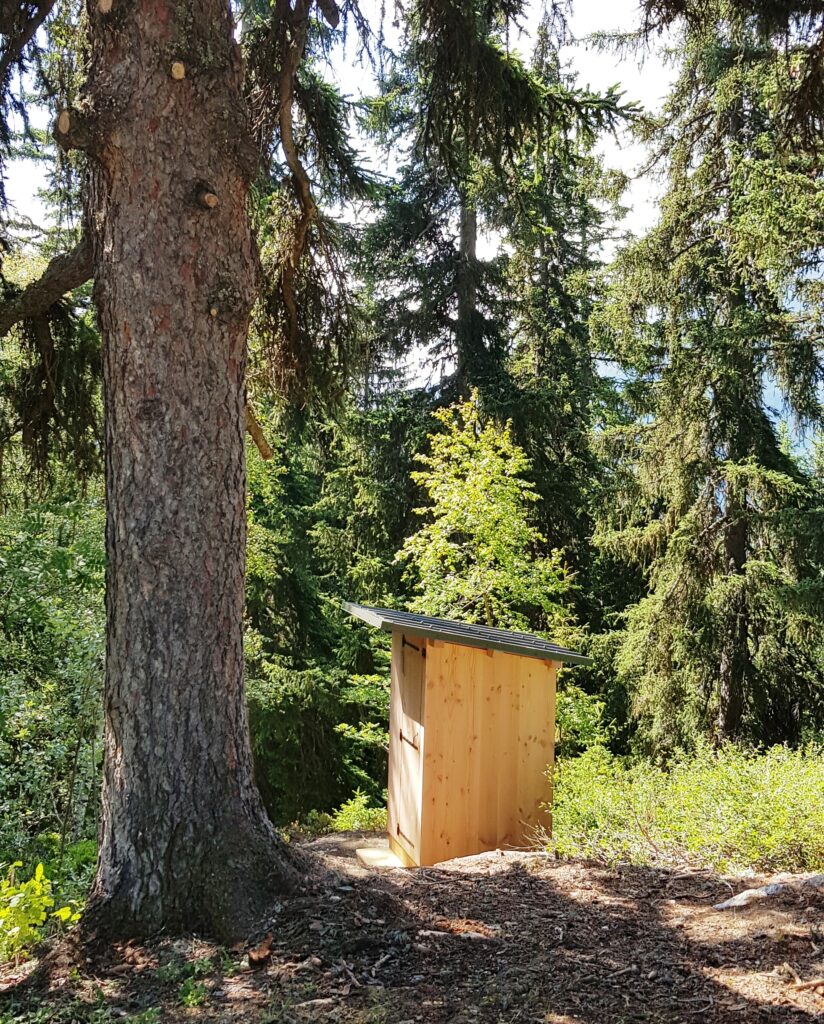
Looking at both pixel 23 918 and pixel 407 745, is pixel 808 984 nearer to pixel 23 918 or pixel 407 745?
pixel 23 918

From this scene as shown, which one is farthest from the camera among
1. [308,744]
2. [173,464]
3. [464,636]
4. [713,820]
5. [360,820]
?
[308,744]

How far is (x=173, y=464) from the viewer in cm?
404

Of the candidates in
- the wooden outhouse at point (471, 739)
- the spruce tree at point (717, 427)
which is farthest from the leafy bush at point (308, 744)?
the wooden outhouse at point (471, 739)

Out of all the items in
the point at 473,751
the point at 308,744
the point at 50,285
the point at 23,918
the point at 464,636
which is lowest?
the point at 308,744

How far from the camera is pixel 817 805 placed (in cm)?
507

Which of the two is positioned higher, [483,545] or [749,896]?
[483,545]

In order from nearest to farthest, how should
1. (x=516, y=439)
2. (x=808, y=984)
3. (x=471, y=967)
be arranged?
(x=808, y=984), (x=471, y=967), (x=516, y=439)

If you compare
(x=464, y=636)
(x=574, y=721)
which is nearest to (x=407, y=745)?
(x=464, y=636)

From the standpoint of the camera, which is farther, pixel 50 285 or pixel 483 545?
pixel 483 545

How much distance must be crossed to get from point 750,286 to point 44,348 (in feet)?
28.7

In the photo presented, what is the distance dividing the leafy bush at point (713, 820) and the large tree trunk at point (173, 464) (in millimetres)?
2295

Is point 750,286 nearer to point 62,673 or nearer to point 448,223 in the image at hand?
point 448,223

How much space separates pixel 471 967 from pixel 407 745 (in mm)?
3544

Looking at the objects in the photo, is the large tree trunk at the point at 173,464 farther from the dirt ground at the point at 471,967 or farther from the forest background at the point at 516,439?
the forest background at the point at 516,439
